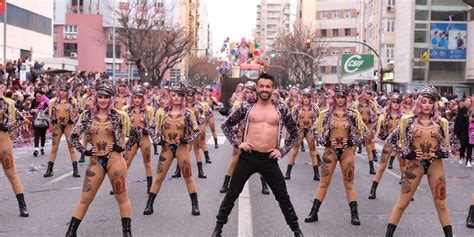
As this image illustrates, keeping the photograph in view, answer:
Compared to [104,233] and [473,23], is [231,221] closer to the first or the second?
[104,233]

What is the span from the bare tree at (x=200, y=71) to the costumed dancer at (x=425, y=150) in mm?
97756

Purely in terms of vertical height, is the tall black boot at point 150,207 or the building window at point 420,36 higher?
the building window at point 420,36

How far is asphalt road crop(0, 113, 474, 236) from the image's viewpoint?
8703mm

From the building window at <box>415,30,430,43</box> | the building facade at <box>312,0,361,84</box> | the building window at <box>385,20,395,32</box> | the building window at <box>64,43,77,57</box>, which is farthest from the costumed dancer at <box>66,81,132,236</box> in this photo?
the building facade at <box>312,0,361,84</box>

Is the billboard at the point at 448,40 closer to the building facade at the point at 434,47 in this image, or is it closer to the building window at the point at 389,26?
the building facade at the point at 434,47

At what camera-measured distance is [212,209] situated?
1020cm

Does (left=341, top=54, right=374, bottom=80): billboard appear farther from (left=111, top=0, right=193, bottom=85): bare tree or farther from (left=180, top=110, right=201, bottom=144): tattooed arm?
(left=180, top=110, right=201, bottom=144): tattooed arm

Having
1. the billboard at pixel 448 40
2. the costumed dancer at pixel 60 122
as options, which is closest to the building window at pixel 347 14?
the billboard at pixel 448 40

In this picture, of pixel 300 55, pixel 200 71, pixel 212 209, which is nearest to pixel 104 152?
pixel 212 209

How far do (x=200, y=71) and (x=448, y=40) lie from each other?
6898 cm

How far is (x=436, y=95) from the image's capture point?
26.9ft

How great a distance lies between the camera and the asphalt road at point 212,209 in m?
8.70

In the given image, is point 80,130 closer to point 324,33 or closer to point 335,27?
point 335,27

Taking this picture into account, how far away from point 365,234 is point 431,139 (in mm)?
1515
